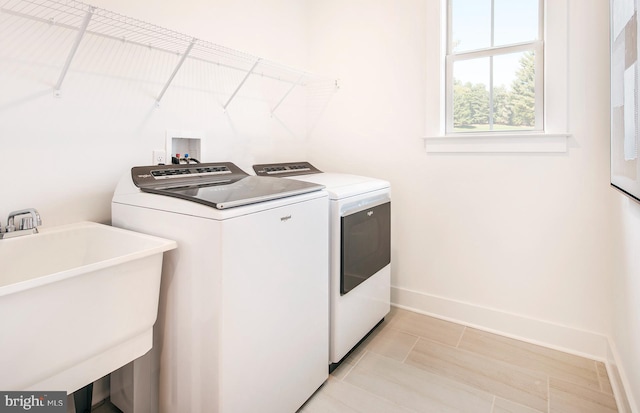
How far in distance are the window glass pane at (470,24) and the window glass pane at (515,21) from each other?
0.17 feet

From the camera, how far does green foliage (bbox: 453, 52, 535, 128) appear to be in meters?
2.06

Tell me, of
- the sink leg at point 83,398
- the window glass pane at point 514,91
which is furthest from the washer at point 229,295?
the window glass pane at point 514,91

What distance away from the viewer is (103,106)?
→ 1.56m

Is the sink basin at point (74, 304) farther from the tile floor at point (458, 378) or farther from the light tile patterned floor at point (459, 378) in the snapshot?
the light tile patterned floor at point (459, 378)

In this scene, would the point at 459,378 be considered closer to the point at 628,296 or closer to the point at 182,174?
the point at 628,296

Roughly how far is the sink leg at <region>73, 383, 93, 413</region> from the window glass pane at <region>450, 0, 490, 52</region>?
8.59 feet

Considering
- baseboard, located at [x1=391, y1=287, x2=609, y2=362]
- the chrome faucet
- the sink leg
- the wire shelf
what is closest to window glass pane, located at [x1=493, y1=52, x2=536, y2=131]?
baseboard, located at [x1=391, y1=287, x2=609, y2=362]

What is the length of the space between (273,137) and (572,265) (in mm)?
1979

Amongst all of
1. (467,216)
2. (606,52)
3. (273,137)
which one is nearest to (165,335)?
(273,137)

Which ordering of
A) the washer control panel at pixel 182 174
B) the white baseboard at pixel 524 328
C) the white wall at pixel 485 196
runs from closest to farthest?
the washer control panel at pixel 182 174, the white baseboard at pixel 524 328, the white wall at pixel 485 196

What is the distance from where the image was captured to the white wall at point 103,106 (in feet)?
4.31

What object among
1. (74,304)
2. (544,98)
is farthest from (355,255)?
(544,98)

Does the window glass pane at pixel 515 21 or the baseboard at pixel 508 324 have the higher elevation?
the window glass pane at pixel 515 21

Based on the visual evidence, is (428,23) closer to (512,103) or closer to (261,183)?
(512,103)
